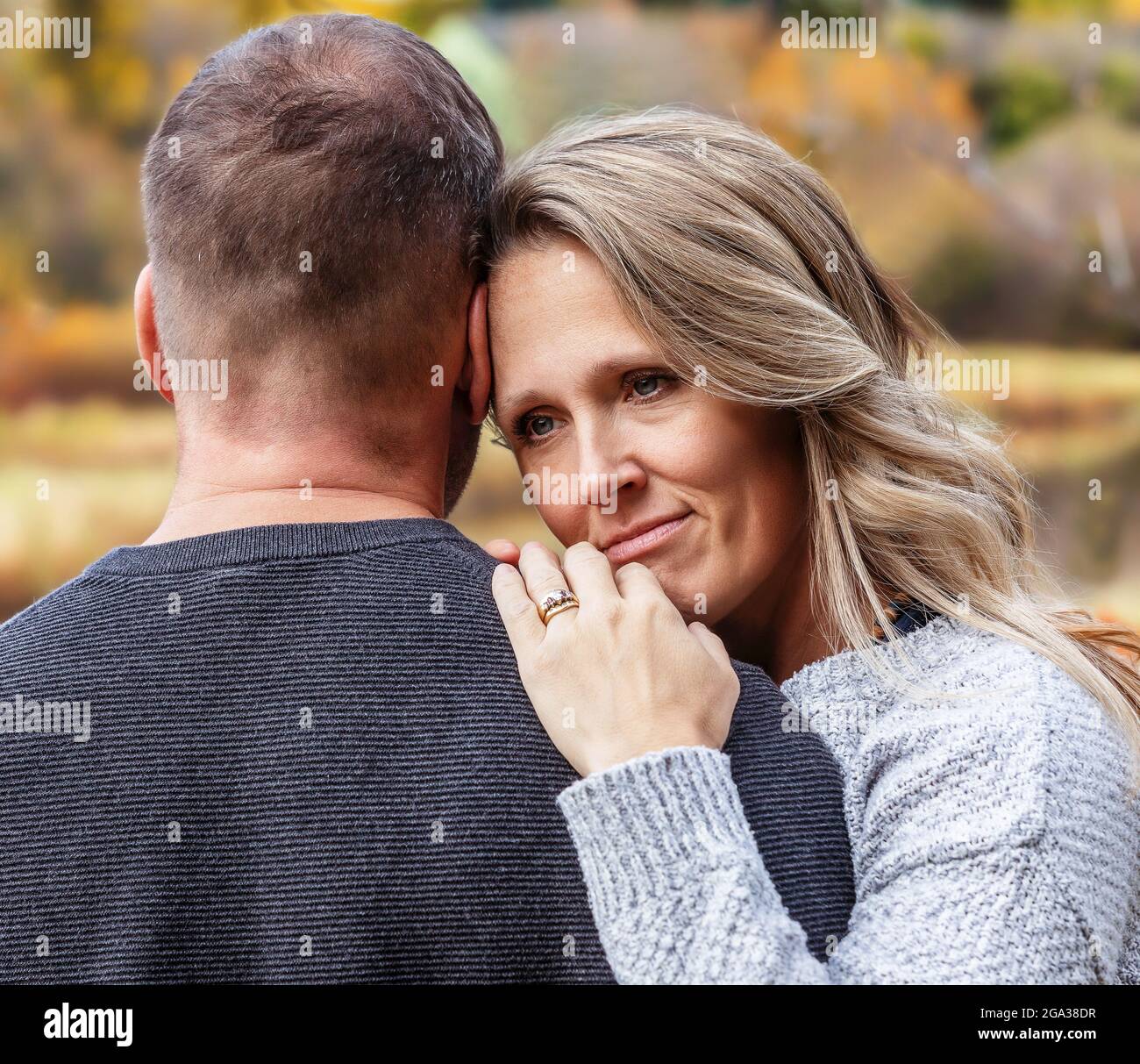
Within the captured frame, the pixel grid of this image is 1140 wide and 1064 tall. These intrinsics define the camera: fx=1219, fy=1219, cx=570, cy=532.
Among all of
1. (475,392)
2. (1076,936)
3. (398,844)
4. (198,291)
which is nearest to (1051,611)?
(1076,936)

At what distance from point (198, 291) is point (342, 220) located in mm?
174

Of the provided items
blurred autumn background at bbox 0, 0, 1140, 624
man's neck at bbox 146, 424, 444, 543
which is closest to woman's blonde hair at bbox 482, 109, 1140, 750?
man's neck at bbox 146, 424, 444, 543

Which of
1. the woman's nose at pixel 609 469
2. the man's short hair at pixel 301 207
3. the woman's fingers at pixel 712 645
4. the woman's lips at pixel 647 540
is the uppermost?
the man's short hair at pixel 301 207

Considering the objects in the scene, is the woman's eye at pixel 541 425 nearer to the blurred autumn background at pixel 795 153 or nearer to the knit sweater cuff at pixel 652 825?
the knit sweater cuff at pixel 652 825

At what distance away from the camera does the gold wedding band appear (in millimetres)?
1241

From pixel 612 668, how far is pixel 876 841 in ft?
1.05

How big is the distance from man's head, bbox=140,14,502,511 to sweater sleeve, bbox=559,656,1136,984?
505 mm

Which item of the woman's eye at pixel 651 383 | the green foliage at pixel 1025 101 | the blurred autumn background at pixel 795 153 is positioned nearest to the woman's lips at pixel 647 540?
the woman's eye at pixel 651 383

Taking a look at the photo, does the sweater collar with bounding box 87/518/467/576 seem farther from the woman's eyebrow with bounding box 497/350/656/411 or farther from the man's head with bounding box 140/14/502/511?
the woman's eyebrow with bounding box 497/350/656/411

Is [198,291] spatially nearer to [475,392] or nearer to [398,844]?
[475,392]

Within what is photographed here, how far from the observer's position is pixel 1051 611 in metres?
1.64

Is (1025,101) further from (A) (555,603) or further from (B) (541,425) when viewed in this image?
(A) (555,603)

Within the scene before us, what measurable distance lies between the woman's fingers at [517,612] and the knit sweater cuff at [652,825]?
0.50 ft

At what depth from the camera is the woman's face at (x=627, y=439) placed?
1.59m
